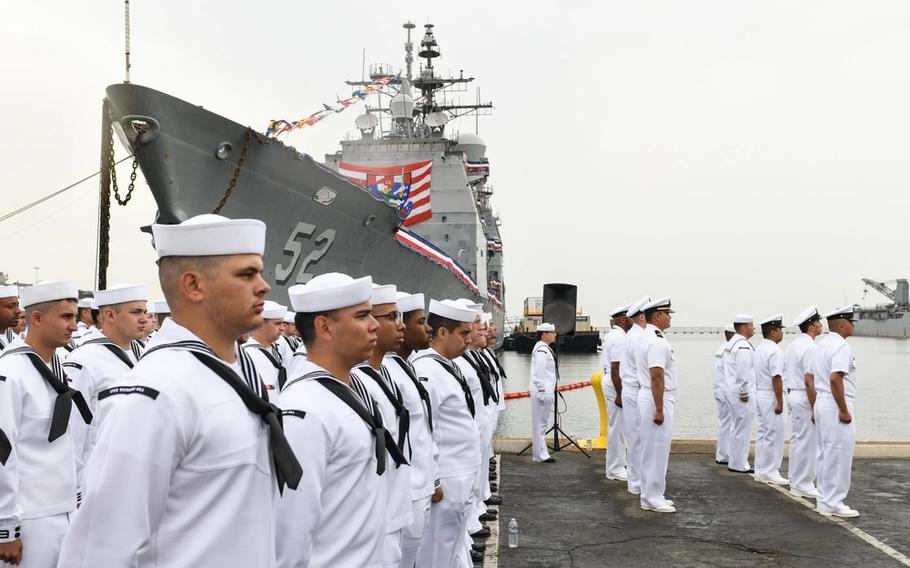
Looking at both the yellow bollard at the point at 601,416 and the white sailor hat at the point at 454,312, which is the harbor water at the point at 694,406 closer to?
the yellow bollard at the point at 601,416

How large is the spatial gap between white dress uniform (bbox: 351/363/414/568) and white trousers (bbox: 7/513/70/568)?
1442 millimetres

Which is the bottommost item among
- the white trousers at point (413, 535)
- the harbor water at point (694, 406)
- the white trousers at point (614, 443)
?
the harbor water at point (694, 406)

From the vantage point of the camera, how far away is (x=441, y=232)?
2809cm

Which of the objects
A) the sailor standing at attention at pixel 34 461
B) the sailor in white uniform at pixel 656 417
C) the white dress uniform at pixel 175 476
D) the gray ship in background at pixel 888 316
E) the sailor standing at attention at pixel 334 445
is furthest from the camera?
the gray ship in background at pixel 888 316

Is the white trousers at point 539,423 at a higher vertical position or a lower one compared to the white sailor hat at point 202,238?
lower

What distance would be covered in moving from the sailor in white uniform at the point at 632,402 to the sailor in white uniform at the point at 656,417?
60 centimetres

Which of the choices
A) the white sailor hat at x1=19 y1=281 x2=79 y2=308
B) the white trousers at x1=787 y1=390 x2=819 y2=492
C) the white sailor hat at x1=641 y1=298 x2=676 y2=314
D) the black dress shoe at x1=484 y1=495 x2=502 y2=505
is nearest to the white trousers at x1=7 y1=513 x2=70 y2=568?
the white sailor hat at x1=19 y1=281 x2=79 y2=308

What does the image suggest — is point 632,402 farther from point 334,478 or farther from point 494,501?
point 334,478

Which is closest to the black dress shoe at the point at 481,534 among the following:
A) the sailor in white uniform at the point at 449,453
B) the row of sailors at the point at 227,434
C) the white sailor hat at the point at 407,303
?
the sailor in white uniform at the point at 449,453

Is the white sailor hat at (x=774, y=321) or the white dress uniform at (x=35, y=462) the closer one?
the white dress uniform at (x=35, y=462)

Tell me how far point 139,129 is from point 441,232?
1711 cm

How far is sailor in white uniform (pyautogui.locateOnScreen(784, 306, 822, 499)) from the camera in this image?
823 centimetres

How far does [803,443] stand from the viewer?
27.2 ft

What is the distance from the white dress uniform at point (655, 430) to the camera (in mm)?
7605
